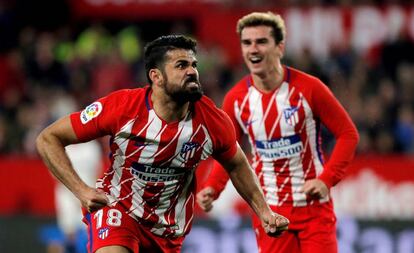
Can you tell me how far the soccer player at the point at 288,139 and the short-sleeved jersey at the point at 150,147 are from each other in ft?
2.71

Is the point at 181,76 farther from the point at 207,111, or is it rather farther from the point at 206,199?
the point at 206,199

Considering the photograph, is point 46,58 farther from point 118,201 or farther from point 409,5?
point 118,201

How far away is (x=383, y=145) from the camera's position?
568 inches

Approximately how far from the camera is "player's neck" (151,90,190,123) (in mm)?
6941

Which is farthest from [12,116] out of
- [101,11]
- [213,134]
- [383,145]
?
[213,134]

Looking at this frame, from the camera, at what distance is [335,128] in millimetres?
7867

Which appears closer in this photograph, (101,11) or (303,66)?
(303,66)

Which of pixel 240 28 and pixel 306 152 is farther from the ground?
pixel 240 28

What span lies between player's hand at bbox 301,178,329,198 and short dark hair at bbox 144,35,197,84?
146cm

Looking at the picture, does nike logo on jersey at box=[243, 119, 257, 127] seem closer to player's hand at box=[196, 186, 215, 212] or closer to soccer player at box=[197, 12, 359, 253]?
soccer player at box=[197, 12, 359, 253]

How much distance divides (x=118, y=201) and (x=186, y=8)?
42.4 feet

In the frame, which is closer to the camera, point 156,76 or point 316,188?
point 156,76

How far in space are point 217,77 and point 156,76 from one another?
381 inches

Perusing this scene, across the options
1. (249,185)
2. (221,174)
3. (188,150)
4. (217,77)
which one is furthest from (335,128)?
(217,77)
